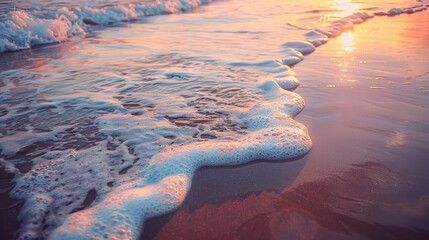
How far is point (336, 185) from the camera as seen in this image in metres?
2.07

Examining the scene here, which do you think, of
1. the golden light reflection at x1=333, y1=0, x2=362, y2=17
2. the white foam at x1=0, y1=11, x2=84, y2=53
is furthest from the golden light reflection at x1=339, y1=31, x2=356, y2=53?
the white foam at x1=0, y1=11, x2=84, y2=53

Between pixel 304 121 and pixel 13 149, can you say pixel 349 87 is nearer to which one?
pixel 304 121

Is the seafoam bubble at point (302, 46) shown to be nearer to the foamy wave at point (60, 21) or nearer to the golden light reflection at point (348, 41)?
the golden light reflection at point (348, 41)

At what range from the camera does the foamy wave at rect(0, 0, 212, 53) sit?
6805 millimetres

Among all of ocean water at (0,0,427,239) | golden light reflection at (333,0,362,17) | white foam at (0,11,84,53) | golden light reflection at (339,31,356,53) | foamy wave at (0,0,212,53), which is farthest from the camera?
golden light reflection at (333,0,362,17)

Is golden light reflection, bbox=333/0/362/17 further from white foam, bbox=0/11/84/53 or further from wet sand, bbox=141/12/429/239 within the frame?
white foam, bbox=0/11/84/53

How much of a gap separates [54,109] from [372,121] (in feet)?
10.8

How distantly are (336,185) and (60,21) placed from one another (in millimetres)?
7969

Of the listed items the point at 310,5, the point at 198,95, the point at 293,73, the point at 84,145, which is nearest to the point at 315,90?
the point at 293,73

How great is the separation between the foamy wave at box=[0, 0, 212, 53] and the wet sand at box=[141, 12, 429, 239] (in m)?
6.36

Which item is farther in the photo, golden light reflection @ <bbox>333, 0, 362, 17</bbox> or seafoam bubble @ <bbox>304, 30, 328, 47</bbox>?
golden light reflection @ <bbox>333, 0, 362, 17</bbox>

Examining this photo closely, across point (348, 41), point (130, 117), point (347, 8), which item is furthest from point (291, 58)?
point (347, 8)

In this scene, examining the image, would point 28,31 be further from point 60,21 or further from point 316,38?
point 316,38

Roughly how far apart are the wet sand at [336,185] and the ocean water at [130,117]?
0.17m
